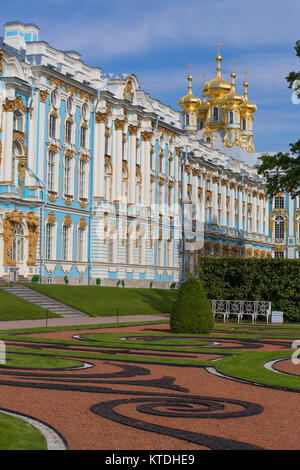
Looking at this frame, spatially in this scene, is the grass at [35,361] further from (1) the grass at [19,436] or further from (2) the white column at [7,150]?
(2) the white column at [7,150]

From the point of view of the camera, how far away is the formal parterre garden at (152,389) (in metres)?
8.06

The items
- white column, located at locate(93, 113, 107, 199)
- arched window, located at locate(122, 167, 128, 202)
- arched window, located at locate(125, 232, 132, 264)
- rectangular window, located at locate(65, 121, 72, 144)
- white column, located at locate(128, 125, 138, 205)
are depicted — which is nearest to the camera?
rectangular window, located at locate(65, 121, 72, 144)

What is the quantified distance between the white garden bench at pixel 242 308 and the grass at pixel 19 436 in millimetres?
23319

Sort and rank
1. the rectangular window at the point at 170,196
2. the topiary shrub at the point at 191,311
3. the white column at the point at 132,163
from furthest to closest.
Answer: the rectangular window at the point at 170,196 < the white column at the point at 132,163 < the topiary shrub at the point at 191,311

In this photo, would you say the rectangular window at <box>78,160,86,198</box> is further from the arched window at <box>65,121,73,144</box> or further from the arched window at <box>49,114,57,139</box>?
the arched window at <box>49,114,57,139</box>

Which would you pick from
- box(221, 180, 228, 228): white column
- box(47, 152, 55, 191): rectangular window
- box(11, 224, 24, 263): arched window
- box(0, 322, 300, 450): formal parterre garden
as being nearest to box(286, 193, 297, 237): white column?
box(221, 180, 228, 228): white column

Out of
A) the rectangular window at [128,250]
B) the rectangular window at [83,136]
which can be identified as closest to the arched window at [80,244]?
the rectangular window at [83,136]

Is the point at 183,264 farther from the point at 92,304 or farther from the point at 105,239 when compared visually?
the point at 92,304

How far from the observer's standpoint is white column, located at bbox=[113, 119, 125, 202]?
50.2 m

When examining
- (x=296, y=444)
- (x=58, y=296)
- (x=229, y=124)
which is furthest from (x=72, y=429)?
(x=229, y=124)

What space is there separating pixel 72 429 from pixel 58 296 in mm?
26315

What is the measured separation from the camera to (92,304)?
34688 mm

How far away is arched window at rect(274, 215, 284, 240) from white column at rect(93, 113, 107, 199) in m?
51.9

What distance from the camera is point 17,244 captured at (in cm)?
3997
